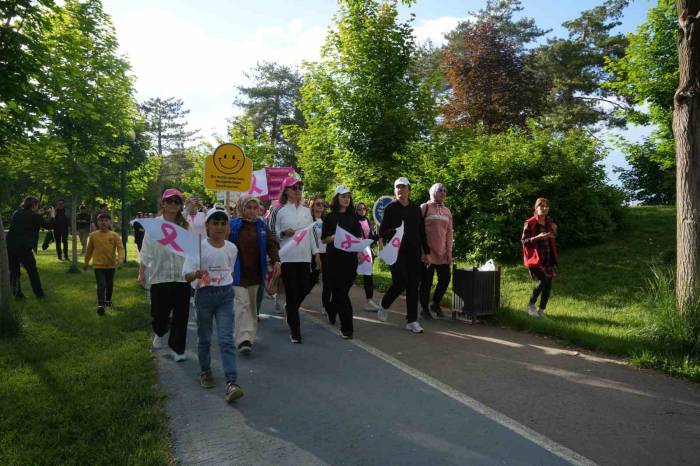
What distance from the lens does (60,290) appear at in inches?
464

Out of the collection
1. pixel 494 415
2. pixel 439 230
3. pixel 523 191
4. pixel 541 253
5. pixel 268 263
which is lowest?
pixel 494 415

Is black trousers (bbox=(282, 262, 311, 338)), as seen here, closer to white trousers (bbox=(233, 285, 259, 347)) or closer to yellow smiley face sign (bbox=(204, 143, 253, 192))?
white trousers (bbox=(233, 285, 259, 347))

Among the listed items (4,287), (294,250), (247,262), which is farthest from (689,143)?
(4,287)

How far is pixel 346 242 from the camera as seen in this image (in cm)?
720

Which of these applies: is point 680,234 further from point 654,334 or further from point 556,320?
point 556,320

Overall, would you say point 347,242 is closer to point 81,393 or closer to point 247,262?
point 247,262

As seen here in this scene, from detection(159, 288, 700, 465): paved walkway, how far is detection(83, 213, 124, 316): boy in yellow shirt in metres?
3.27

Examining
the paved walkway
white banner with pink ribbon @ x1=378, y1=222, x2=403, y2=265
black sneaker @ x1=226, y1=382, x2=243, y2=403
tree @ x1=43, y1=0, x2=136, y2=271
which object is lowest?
the paved walkway

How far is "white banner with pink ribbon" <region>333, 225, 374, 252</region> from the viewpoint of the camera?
719 cm

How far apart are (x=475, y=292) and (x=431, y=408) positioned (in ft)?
12.8

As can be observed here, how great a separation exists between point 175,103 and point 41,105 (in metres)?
75.2

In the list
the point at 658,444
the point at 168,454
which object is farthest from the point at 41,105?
the point at 658,444

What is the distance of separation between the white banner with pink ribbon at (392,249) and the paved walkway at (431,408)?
1305 mm

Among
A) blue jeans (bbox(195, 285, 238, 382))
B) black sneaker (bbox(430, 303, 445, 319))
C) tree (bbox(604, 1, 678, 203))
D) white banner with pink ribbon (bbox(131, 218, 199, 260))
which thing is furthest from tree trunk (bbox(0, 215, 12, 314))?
tree (bbox(604, 1, 678, 203))
